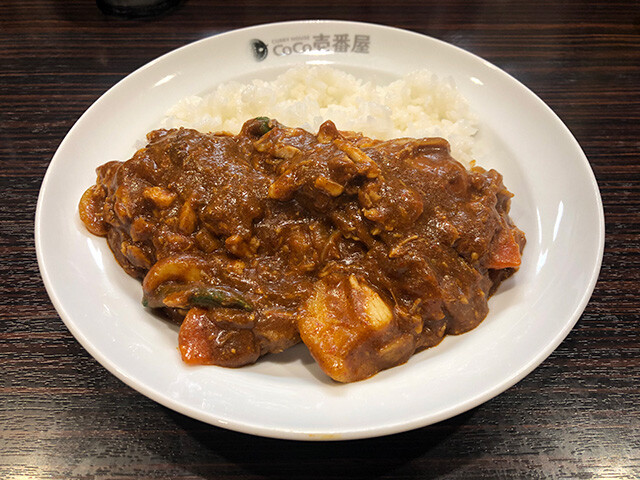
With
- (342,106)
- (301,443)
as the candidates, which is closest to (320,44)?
(342,106)

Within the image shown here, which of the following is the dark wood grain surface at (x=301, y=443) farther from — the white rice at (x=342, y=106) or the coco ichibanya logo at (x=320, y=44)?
the coco ichibanya logo at (x=320, y=44)

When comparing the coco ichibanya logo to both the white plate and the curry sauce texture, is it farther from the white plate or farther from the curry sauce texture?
the curry sauce texture

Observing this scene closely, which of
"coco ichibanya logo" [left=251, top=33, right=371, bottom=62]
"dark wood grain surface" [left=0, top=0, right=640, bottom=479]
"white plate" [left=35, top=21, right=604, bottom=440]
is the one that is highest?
"coco ichibanya logo" [left=251, top=33, right=371, bottom=62]

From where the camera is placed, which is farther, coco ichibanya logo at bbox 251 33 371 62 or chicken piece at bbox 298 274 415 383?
coco ichibanya logo at bbox 251 33 371 62

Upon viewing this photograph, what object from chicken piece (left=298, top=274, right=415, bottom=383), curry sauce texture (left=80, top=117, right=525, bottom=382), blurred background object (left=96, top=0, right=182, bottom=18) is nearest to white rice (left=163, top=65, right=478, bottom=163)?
curry sauce texture (left=80, top=117, right=525, bottom=382)

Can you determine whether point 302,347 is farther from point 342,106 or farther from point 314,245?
point 342,106

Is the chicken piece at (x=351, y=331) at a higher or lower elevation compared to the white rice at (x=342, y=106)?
lower

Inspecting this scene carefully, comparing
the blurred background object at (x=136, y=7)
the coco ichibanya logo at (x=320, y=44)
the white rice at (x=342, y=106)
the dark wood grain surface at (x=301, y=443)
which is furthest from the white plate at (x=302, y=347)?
the blurred background object at (x=136, y=7)
